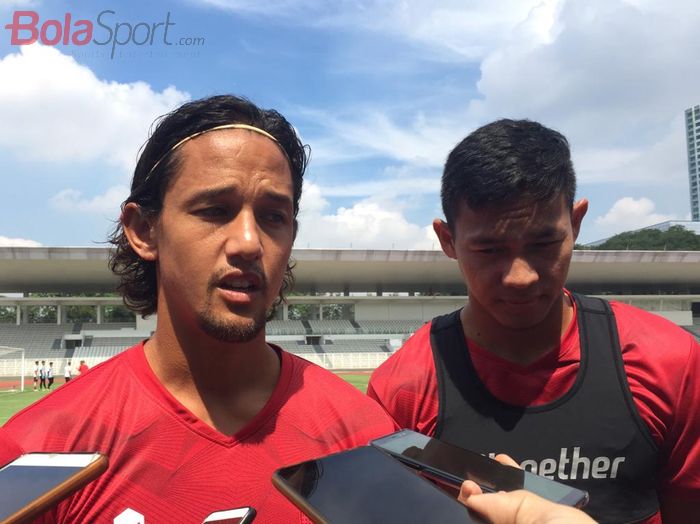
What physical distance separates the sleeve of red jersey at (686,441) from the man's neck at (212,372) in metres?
1.55

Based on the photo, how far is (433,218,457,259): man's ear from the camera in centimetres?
254

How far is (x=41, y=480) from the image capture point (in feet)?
3.48

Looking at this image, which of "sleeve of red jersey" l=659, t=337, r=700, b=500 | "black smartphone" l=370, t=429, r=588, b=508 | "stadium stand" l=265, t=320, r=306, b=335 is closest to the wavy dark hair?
"black smartphone" l=370, t=429, r=588, b=508

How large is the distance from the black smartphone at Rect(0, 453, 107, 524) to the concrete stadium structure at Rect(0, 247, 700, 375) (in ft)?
110

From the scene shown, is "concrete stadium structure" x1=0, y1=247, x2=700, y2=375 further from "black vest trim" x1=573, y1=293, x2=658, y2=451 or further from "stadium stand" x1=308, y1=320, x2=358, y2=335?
"black vest trim" x1=573, y1=293, x2=658, y2=451

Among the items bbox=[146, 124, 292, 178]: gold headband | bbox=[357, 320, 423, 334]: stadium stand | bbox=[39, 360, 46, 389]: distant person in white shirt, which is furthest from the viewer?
bbox=[357, 320, 423, 334]: stadium stand

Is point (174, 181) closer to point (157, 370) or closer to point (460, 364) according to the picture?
point (157, 370)

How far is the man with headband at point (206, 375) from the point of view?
170 centimetres

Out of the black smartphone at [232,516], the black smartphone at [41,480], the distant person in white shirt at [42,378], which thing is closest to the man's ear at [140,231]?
the black smartphone at [41,480]

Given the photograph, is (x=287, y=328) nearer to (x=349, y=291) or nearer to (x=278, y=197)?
(x=349, y=291)

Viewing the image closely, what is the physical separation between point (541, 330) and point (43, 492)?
1.94 metres

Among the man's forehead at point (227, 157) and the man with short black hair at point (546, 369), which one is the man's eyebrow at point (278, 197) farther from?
the man with short black hair at point (546, 369)

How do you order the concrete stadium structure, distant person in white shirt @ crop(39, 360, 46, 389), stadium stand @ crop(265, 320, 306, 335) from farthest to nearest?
stadium stand @ crop(265, 320, 306, 335)
the concrete stadium structure
distant person in white shirt @ crop(39, 360, 46, 389)

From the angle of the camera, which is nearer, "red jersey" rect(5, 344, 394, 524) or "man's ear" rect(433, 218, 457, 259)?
"red jersey" rect(5, 344, 394, 524)
